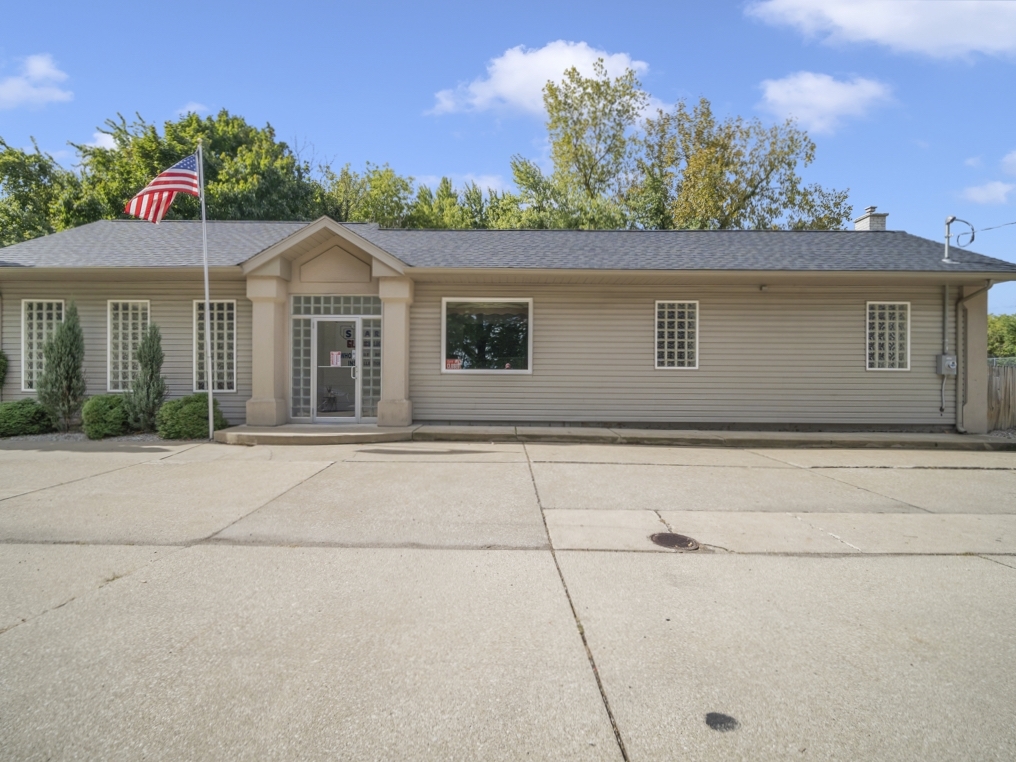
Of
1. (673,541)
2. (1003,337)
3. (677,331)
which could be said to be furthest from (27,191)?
(1003,337)

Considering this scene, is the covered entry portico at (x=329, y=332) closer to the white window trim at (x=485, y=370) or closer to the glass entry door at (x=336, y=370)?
the glass entry door at (x=336, y=370)

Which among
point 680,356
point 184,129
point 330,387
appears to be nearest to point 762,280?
point 680,356

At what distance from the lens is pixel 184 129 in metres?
31.3

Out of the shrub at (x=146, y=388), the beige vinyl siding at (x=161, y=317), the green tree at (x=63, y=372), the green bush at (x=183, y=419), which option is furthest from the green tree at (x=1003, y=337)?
Result: the green tree at (x=63, y=372)

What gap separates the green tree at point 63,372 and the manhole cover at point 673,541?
11850 mm

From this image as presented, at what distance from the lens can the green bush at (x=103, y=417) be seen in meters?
11.3

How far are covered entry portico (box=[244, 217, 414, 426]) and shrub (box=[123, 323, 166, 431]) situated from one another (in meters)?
1.73

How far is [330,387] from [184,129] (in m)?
26.2

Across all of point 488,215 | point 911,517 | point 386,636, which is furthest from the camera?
point 488,215

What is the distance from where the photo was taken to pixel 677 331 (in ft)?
42.2

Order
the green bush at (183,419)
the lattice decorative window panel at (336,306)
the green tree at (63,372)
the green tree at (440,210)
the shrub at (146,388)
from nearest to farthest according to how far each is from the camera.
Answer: the green bush at (183,419)
the shrub at (146,388)
the green tree at (63,372)
the lattice decorative window panel at (336,306)
the green tree at (440,210)

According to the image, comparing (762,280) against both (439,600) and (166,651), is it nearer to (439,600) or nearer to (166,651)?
(439,600)

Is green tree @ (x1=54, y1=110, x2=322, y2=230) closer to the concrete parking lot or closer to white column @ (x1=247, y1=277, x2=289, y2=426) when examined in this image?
white column @ (x1=247, y1=277, x2=289, y2=426)

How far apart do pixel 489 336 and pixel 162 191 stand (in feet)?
22.0
